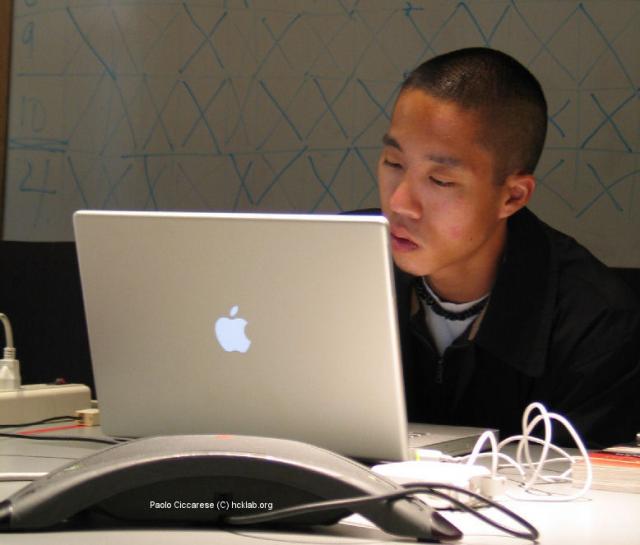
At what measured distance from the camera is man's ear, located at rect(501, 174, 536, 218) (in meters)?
1.78

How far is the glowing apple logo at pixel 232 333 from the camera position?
101 centimetres

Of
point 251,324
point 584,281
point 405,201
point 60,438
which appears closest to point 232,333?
point 251,324

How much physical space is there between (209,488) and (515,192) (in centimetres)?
113

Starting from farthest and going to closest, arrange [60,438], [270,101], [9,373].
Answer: [270,101], [9,373], [60,438]

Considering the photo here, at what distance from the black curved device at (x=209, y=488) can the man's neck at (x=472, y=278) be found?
3.41 ft

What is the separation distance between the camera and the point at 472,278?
182 centimetres

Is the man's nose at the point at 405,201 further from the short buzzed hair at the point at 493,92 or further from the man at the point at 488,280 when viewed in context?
the short buzzed hair at the point at 493,92

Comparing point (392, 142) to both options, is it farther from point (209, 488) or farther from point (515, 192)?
point (209, 488)

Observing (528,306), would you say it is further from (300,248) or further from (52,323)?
(52,323)

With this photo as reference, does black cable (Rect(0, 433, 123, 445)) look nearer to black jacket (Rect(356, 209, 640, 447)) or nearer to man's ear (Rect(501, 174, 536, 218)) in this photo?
black jacket (Rect(356, 209, 640, 447))

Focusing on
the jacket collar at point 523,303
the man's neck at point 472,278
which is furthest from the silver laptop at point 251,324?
the man's neck at point 472,278

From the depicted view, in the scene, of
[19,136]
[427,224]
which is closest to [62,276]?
[19,136]

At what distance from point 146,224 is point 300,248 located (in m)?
0.17

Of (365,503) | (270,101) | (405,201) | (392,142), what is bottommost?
(365,503)
